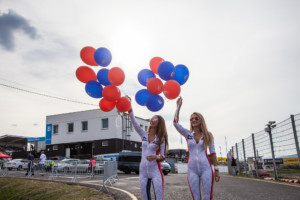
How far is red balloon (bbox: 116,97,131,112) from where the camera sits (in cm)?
496

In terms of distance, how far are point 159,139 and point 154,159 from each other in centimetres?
40

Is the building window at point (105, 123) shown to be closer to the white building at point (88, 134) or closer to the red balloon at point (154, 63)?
the white building at point (88, 134)

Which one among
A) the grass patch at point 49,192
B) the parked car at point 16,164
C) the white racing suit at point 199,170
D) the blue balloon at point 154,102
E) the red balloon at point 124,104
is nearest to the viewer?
the white racing suit at point 199,170

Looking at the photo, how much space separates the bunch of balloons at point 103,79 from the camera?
16.8 feet

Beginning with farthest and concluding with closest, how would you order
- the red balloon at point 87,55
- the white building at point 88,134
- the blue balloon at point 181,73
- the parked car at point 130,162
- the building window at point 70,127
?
the building window at point 70,127, the white building at point 88,134, the parked car at point 130,162, the red balloon at point 87,55, the blue balloon at point 181,73

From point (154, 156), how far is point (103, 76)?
2.37 meters

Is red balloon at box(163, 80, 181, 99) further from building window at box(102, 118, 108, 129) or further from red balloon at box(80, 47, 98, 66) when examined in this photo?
building window at box(102, 118, 108, 129)

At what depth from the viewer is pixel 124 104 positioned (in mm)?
4996

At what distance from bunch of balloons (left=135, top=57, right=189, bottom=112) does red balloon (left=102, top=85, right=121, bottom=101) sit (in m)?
0.65

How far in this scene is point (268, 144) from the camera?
43.9 ft

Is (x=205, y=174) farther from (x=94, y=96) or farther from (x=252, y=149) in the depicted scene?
(x=252, y=149)

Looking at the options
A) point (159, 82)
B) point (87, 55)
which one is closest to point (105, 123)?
point (87, 55)

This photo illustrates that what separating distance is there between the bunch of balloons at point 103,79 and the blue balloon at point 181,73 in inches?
46.8

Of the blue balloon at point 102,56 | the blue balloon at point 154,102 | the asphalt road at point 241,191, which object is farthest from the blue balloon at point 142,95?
the asphalt road at point 241,191
